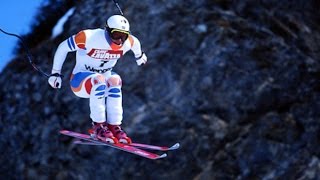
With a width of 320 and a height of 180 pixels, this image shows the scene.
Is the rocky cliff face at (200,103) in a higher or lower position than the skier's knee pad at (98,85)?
higher

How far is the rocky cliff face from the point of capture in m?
17.7

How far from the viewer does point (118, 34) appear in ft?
35.5

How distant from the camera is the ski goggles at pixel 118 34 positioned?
10742mm

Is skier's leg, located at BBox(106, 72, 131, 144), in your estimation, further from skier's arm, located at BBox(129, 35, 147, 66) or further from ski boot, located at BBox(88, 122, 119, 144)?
skier's arm, located at BBox(129, 35, 147, 66)

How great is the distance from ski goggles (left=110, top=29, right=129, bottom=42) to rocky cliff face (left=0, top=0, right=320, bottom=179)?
23.0 ft

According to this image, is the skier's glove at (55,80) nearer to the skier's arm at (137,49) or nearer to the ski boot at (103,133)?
the ski boot at (103,133)

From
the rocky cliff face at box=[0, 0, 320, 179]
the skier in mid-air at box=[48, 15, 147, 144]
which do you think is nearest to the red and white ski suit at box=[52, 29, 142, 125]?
the skier in mid-air at box=[48, 15, 147, 144]

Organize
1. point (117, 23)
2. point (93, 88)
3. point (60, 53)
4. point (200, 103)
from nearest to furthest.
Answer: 1. point (117, 23)
2. point (93, 88)
3. point (60, 53)
4. point (200, 103)

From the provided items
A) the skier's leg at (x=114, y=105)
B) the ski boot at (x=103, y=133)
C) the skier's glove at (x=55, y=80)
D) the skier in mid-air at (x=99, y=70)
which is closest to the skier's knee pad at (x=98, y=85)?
the skier in mid-air at (x=99, y=70)

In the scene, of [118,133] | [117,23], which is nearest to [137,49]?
[117,23]

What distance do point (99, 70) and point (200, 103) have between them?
6.78 m

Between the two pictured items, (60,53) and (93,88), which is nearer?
(93,88)

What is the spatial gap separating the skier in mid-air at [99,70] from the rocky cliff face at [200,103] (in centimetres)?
627

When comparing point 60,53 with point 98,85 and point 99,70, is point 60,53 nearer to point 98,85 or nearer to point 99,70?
point 99,70
